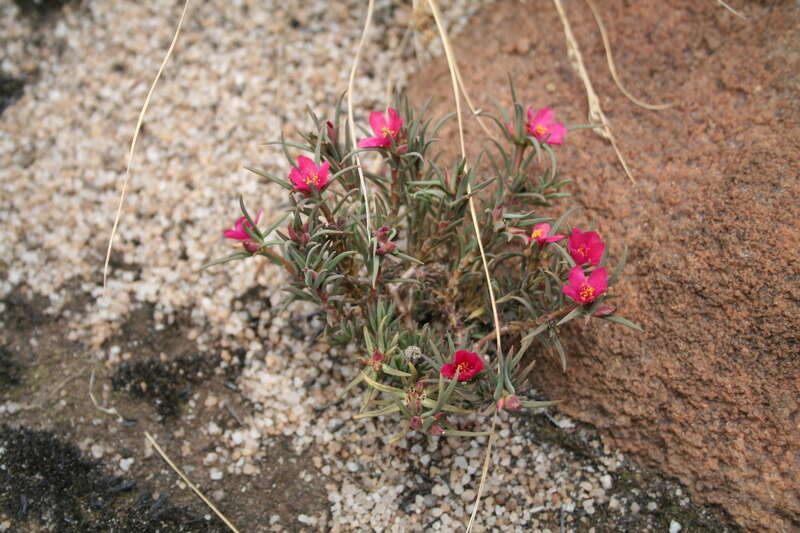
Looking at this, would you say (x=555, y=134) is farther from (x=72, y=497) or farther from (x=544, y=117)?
(x=72, y=497)

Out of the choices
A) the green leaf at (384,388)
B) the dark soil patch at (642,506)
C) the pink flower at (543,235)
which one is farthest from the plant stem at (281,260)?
the dark soil patch at (642,506)

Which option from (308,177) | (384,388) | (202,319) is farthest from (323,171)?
(202,319)

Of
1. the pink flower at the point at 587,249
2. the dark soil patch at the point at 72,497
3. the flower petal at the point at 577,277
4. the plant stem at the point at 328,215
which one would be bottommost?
the dark soil patch at the point at 72,497

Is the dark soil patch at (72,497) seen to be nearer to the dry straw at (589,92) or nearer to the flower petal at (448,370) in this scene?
the flower petal at (448,370)

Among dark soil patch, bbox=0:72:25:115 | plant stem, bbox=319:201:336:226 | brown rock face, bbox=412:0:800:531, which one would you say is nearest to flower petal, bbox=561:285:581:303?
brown rock face, bbox=412:0:800:531

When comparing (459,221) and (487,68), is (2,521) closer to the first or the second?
(459,221)

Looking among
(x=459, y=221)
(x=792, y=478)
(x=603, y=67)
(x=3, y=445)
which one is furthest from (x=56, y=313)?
(x=792, y=478)

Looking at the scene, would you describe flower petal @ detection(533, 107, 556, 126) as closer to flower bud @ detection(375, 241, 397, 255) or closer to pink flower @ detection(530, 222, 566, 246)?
pink flower @ detection(530, 222, 566, 246)
